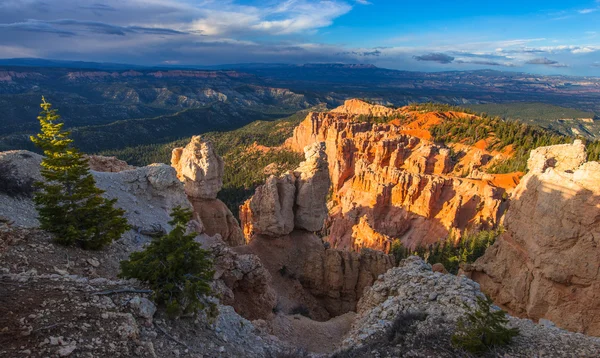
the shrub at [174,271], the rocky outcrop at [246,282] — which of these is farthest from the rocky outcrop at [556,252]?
the shrub at [174,271]

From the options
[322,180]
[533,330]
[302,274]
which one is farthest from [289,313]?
[533,330]

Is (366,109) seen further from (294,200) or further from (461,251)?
(294,200)

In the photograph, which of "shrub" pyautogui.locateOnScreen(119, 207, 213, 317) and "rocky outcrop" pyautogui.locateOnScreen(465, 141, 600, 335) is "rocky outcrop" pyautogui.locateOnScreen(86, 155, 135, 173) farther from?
"rocky outcrop" pyautogui.locateOnScreen(465, 141, 600, 335)

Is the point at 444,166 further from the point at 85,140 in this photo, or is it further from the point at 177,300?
the point at 85,140

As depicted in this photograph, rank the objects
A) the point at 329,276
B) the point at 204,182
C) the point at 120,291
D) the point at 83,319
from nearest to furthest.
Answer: the point at 83,319 → the point at 120,291 → the point at 329,276 → the point at 204,182

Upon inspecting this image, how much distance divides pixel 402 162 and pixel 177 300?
5706 cm

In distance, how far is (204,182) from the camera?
23.2 m

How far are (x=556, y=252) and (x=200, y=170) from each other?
1941cm

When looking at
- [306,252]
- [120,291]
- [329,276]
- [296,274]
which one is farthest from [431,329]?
[306,252]

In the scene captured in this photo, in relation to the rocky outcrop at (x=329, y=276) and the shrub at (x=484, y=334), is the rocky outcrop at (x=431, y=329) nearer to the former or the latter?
the shrub at (x=484, y=334)

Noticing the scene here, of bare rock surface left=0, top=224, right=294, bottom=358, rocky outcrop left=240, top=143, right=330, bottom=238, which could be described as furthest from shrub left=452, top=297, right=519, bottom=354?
rocky outcrop left=240, top=143, right=330, bottom=238

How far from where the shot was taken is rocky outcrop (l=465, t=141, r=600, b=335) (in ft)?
50.0

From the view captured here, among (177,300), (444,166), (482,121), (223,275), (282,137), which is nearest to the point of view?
(177,300)

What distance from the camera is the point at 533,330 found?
9.48 m
